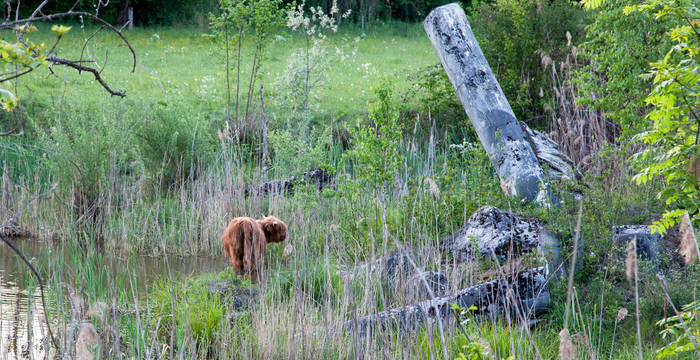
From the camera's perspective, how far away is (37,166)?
8.34 metres

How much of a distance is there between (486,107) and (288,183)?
92.3 inches

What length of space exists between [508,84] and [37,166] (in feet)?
20.2

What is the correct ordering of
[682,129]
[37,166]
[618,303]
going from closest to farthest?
[682,129] < [618,303] < [37,166]

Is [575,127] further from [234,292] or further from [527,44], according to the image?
[234,292]

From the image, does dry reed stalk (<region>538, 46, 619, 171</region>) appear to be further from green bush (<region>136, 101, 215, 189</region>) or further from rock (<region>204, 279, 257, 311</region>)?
green bush (<region>136, 101, 215, 189</region>)

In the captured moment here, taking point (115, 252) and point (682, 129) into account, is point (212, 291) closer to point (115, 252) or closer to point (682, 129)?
point (115, 252)

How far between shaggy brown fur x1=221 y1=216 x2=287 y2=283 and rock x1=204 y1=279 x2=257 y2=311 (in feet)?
0.45

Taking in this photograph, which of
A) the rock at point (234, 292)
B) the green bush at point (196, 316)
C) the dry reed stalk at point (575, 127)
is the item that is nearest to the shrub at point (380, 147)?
the rock at point (234, 292)

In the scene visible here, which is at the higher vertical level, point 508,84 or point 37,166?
point 508,84

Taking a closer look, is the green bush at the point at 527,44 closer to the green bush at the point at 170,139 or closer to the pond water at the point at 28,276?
the green bush at the point at 170,139

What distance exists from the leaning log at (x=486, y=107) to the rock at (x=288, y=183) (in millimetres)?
1756

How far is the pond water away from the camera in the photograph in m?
4.55

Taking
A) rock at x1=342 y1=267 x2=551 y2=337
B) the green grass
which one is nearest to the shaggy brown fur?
rock at x1=342 y1=267 x2=551 y2=337

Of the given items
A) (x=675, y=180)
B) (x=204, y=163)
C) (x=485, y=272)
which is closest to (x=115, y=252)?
(x=204, y=163)
